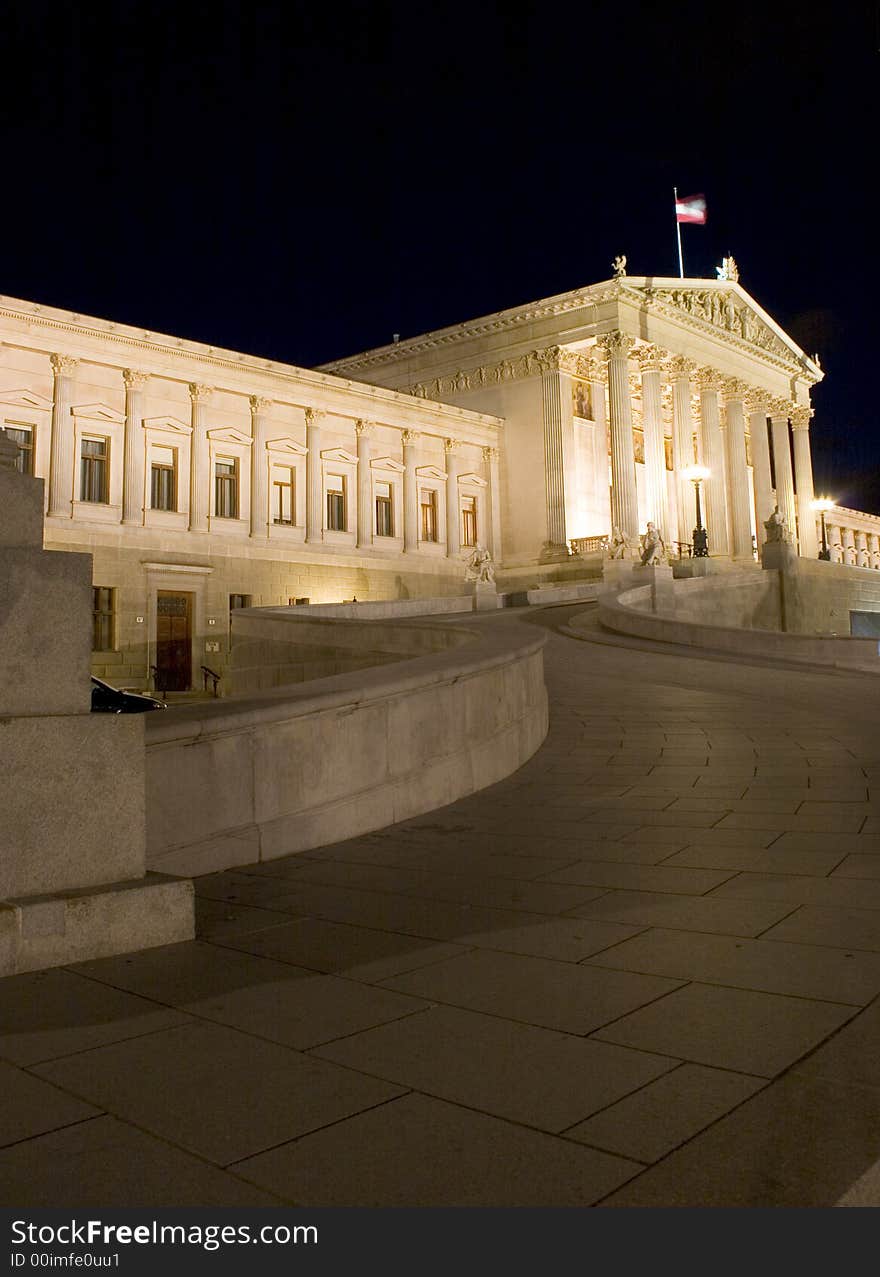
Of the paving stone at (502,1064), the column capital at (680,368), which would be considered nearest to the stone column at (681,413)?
the column capital at (680,368)

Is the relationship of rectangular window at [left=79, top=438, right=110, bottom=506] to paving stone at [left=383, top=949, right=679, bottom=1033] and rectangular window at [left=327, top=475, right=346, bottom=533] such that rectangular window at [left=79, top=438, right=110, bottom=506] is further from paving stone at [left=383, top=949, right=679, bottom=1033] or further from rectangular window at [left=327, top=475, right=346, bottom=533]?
paving stone at [left=383, top=949, right=679, bottom=1033]

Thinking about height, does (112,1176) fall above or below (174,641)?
below

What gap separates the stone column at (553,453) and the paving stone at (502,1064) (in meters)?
45.9

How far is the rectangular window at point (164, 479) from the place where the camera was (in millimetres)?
38312

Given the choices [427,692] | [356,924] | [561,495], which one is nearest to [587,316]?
[561,495]

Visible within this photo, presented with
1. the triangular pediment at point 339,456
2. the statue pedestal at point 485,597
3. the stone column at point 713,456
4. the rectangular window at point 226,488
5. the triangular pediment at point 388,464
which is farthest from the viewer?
the stone column at point 713,456

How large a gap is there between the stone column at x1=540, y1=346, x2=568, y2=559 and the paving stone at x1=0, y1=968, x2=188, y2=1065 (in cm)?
4553

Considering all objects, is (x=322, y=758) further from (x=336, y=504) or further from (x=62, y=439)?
(x=336, y=504)

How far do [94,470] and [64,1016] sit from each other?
3576cm

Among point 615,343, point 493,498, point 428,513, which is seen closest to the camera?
point 615,343

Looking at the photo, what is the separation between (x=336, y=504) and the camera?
147ft

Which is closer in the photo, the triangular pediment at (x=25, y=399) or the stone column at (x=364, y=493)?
the triangular pediment at (x=25, y=399)

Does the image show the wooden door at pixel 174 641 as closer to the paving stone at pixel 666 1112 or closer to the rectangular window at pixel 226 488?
the rectangular window at pixel 226 488

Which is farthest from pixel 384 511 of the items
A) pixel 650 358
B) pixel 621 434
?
pixel 650 358
